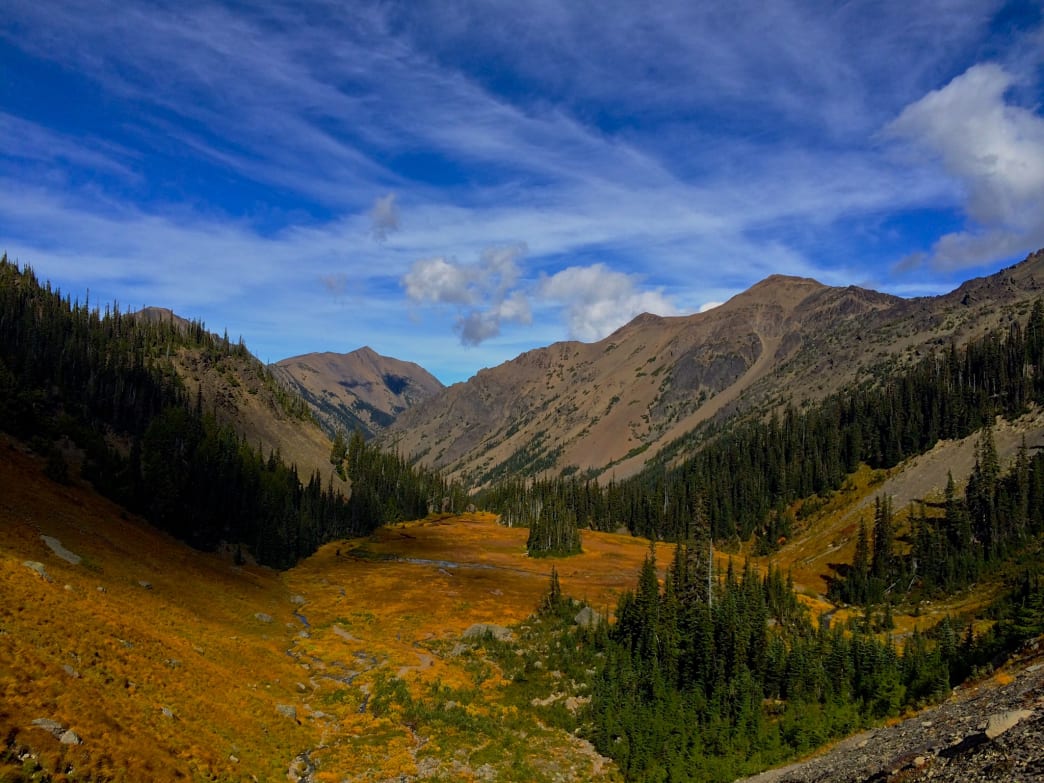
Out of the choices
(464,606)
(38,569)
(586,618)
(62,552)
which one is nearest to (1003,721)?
(38,569)

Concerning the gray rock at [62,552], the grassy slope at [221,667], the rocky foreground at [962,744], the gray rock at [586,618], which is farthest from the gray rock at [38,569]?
the gray rock at [586,618]

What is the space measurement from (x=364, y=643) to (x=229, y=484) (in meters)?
61.9

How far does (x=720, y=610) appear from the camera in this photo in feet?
177

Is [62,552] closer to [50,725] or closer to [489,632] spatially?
[50,725]

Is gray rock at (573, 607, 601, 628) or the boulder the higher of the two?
gray rock at (573, 607, 601, 628)

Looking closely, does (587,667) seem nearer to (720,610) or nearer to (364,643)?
(720,610)

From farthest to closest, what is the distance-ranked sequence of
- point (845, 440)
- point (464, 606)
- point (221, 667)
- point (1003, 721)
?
point (845, 440) → point (464, 606) → point (221, 667) → point (1003, 721)

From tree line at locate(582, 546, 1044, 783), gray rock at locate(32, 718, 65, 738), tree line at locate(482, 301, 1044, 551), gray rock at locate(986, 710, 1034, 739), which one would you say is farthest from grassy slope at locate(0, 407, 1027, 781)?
tree line at locate(482, 301, 1044, 551)

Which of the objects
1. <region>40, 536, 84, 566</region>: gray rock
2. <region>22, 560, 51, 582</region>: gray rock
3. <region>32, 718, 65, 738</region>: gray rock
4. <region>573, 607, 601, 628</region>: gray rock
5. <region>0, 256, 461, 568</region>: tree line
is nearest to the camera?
<region>32, 718, 65, 738</region>: gray rock

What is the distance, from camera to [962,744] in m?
21.2

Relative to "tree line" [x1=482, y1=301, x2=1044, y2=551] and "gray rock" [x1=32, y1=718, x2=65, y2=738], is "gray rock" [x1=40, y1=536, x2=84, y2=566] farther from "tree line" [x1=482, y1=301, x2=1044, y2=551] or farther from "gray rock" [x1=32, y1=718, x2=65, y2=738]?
"tree line" [x1=482, y1=301, x2=1044, y2=551]

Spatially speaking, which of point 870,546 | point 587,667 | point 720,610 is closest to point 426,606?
point 587,667

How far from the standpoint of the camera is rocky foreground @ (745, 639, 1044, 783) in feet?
60.1

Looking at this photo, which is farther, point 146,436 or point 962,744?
point 146,436
